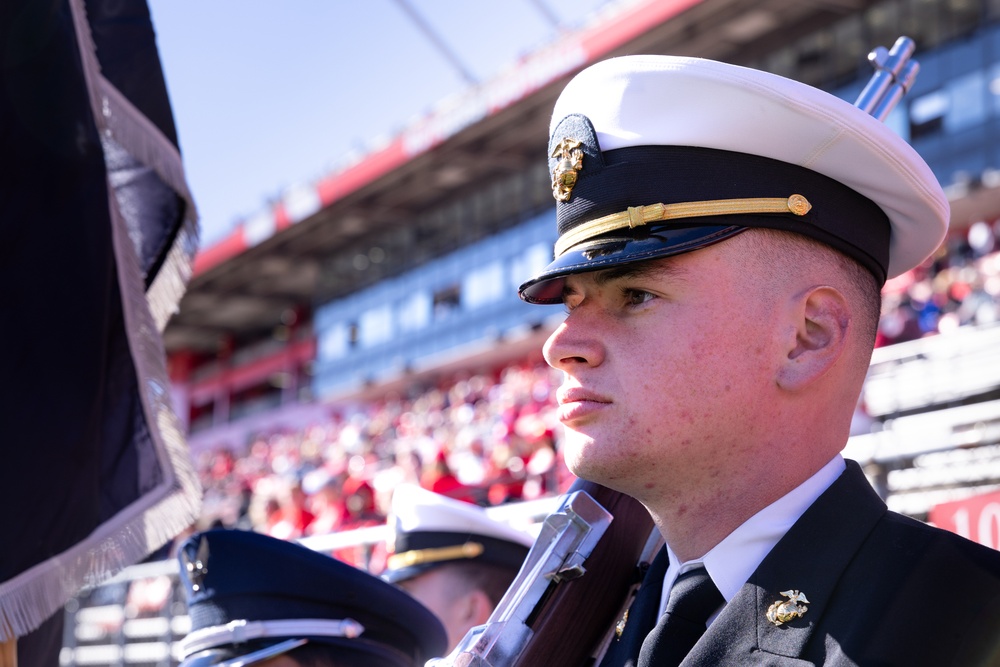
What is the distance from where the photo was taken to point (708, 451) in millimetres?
1177

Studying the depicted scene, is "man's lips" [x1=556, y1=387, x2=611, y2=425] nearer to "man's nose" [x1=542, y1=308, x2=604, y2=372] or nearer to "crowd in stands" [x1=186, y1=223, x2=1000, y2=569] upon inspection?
"man's nose" [x1=542, y1=308, x2=604, y2=372]

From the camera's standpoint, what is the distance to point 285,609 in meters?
1.98

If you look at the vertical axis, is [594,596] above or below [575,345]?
below

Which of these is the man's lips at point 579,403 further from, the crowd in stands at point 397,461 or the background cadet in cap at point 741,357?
the crowd in stands at point 397,461

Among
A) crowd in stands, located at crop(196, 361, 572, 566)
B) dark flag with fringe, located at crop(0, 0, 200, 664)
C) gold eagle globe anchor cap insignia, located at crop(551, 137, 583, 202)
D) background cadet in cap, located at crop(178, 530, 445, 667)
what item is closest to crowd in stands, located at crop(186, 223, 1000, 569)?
crowd in stands, located at crop(196, 361, 572, 566)

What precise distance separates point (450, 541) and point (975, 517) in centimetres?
135

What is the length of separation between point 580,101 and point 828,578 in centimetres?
63

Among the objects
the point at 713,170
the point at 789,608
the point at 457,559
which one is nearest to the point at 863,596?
the point at 789,608

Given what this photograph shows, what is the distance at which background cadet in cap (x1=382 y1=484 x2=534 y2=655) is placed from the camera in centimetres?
275

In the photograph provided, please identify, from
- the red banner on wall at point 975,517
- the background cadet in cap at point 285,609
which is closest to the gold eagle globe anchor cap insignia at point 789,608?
the background cadet in cap at point 285,609

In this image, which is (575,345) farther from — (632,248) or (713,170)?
(713,170)

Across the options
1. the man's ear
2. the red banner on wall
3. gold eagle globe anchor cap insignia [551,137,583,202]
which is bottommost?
the red banner on wall

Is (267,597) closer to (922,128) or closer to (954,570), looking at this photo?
(954,570)

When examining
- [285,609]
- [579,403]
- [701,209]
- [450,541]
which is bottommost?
[285,609]
